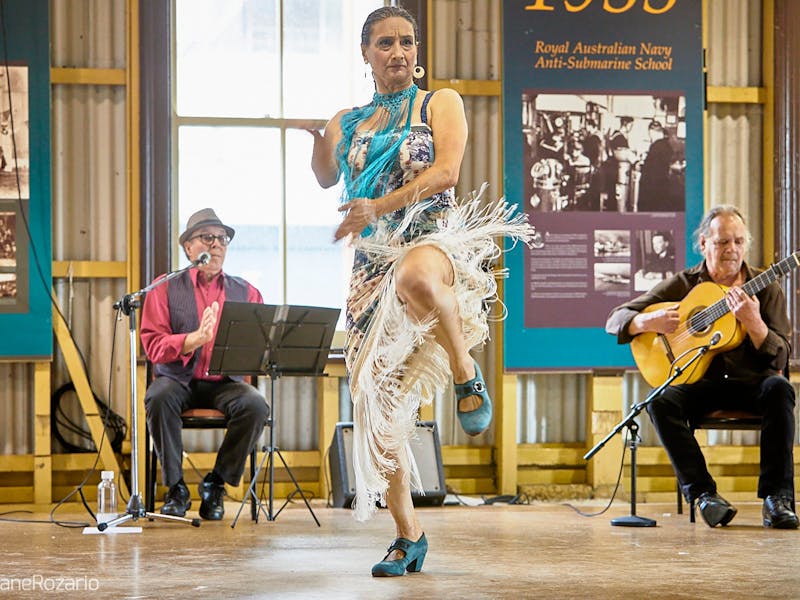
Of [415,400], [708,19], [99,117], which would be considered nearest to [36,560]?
[415,400]

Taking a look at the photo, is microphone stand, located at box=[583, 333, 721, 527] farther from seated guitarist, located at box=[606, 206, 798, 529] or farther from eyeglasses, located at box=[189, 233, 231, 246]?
eyeglasses, located at box=[189, 233, 231, 246]

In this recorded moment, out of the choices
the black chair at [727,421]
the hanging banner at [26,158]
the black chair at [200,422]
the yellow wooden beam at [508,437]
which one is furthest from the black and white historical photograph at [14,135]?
the black chair at [727,421]

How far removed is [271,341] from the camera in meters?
5.35

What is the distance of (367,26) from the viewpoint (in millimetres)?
3441

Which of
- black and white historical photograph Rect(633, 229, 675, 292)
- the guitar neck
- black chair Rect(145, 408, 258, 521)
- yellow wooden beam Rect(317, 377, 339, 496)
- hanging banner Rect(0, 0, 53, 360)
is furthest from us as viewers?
black and white historical photograph Rect(633, 229, 675, 292)

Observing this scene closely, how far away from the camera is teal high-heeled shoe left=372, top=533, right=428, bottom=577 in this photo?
11.7ft

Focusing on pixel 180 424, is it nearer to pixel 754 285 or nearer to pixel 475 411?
pixel 475 411

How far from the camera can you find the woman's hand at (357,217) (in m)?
3.25

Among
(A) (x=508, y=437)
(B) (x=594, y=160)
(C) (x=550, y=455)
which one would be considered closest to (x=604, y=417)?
(C) (x=550, y=455)

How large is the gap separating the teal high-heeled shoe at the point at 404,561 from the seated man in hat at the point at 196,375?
2.07 metres

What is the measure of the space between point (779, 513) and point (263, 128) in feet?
11.7

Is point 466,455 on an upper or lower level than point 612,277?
lower

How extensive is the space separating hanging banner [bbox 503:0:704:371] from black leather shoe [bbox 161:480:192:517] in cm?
203

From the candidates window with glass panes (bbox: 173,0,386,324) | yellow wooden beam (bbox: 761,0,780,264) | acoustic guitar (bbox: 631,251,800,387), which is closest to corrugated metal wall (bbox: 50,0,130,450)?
window with glass panes (bbox: 173,0,386,324)
